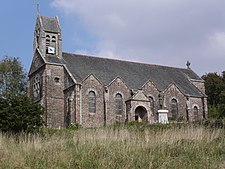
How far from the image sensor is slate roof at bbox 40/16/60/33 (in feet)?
148

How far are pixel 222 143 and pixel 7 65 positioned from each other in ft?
169

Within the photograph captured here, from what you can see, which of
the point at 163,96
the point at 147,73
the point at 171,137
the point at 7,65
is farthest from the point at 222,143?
the point at 7,65

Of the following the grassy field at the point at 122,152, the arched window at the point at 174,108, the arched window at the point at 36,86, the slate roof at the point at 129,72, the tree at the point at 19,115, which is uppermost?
the slate roof at the point at 129,72

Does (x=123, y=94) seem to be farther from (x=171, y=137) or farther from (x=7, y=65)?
(x=171, y=137)

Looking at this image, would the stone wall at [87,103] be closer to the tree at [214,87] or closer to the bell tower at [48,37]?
the bell tower at [48,37]

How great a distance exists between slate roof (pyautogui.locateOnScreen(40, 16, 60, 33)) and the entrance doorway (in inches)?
557

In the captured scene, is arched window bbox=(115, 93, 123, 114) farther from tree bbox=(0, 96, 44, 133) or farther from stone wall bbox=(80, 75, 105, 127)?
tree bbox=(0, 96, 44, 133)

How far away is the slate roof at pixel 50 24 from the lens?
45.0 m

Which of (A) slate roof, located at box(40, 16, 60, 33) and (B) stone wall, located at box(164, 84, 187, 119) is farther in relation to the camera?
(B) stone wall, located at box(164, 84, 187, 119)

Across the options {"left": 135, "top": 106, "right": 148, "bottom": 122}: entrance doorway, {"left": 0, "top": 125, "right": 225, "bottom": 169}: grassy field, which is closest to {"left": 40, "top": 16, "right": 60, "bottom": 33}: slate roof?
{"left": 135, "top": 106, "right": 148, "bottom": 122}: entrance doorway

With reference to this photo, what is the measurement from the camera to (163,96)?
46.0 meters

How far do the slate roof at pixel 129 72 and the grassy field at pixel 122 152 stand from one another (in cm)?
2811

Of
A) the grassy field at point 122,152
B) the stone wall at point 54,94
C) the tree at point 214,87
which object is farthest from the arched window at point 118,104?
the tree at point 214,87

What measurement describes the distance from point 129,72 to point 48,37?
450 inches
